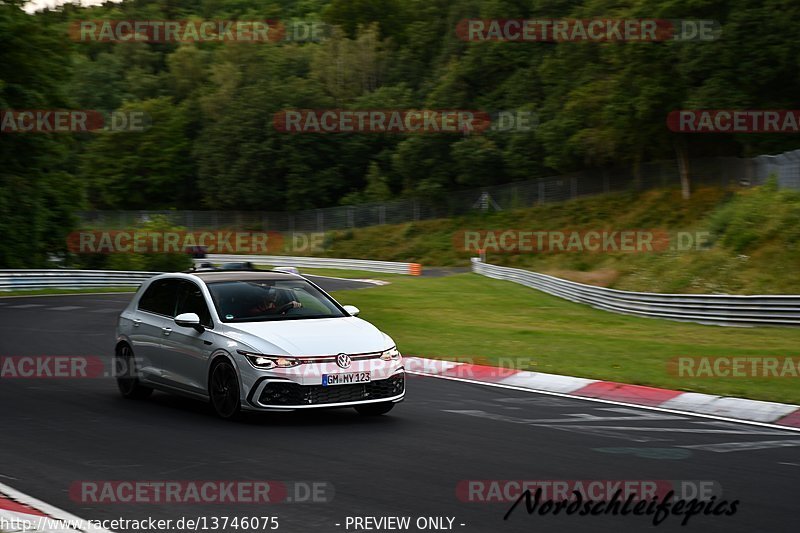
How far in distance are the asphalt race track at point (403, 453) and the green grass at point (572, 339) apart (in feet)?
8.93

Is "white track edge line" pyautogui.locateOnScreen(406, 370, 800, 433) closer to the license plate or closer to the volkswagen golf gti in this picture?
the volkswagen golf gti

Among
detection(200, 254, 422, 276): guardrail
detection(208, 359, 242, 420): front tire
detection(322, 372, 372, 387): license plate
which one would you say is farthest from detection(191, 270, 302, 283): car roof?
detection(200, 254, 422, 276): guardrail

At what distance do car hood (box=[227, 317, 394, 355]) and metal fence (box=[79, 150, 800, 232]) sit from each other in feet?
122

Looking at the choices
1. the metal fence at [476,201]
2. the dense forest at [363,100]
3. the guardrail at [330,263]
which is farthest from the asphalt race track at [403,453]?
the guardrail at [330,263]

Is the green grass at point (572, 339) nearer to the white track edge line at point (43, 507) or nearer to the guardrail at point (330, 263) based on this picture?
the white track edge line at point (43, 507)

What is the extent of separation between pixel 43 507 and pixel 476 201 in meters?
66.9

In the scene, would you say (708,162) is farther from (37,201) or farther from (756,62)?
(37,201)

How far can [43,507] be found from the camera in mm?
7051

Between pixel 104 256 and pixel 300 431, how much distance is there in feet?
143

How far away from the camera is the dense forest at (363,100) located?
4912 centimetres

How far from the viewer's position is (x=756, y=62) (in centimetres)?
5019

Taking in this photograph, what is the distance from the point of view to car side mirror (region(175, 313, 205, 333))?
10844mm

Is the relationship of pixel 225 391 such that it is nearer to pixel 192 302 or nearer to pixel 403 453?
pixel 192 302

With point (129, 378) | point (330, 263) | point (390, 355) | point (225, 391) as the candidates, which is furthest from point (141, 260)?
point (390, 355)
